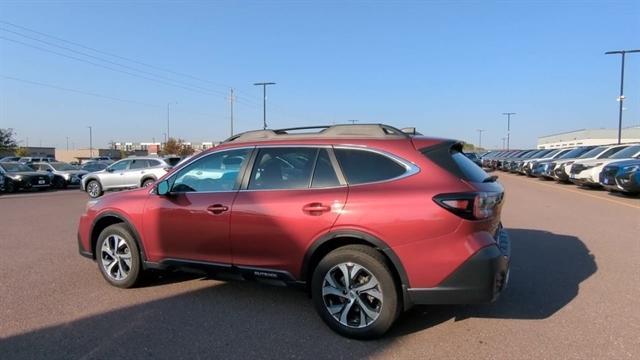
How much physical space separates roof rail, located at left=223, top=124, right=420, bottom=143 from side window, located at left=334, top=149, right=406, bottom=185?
22 centimetres

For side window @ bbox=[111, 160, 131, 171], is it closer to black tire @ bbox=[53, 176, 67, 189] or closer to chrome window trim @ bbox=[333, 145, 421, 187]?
black tire @ bbox=[53, 176, 67, 189]

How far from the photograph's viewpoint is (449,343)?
3.91 m

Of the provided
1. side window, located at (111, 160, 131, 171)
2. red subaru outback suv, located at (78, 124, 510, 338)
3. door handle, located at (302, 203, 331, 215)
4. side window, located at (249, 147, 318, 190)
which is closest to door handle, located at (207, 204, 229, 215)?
red subaru outback suv, located at (78, 124, 510, 338)

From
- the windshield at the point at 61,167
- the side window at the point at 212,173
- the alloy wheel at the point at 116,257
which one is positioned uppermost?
the side window at the point at 212,173

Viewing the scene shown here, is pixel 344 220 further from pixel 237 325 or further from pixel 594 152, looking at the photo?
pixel 594 152

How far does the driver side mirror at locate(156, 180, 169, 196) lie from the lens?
5.03 metres

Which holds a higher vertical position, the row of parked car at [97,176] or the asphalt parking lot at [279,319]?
the row of parked car at [97,176]

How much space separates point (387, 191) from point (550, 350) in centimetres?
177

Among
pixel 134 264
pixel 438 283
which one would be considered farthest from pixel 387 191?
pixel 134 264

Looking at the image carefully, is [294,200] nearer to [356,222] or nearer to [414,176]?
[356,222]

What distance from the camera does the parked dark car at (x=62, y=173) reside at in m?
24.6

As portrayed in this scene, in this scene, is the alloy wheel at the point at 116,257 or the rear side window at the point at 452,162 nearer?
the rear side window at the point at 452,162

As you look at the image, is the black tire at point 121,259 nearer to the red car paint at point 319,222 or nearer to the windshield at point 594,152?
the red car paint at point 319,222

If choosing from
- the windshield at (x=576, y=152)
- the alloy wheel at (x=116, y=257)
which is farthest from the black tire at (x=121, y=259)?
the windshield at (x=576, y=152)
